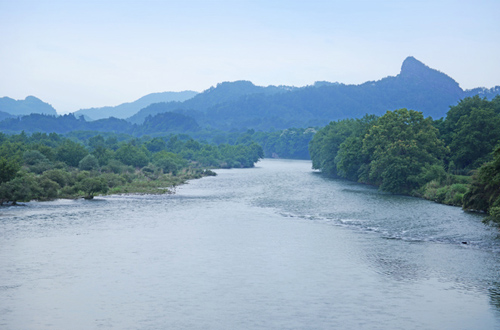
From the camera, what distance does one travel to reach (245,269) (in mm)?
28125

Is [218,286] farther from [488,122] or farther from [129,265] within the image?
[488,122]

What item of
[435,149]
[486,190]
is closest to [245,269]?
[486,190]

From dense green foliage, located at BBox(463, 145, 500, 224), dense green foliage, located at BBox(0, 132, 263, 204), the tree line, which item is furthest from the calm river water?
the tree line

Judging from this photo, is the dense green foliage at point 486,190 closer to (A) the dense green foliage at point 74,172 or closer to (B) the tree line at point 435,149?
(B) the tree line at point 435,149

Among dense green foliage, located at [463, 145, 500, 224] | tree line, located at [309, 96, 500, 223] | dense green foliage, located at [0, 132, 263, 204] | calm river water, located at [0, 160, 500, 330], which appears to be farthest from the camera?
tree line, located at [309, 96, 500, 223]

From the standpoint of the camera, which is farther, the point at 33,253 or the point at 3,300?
the point at 33,253

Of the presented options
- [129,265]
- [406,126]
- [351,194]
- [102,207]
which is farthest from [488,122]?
[129,265]

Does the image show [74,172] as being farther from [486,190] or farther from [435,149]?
[486,190]

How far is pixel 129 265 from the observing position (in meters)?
28.6

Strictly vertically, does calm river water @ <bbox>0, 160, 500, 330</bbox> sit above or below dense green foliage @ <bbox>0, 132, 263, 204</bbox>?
below

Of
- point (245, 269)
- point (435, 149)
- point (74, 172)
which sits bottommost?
point (245, 269)

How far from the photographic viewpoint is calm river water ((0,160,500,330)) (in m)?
20.7

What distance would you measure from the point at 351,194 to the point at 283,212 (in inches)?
837

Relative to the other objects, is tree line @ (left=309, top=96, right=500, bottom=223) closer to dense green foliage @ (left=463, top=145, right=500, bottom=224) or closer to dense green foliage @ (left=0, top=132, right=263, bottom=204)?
dense green foliage @ (left=463, top=145, right=500, bottom=224)
